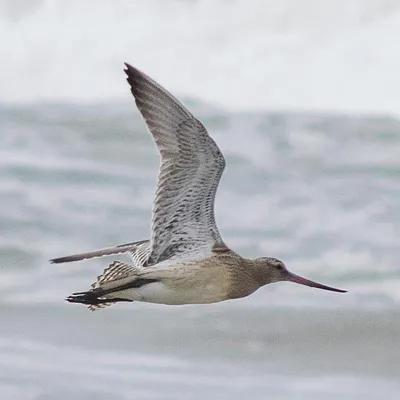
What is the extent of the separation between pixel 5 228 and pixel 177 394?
4.85m

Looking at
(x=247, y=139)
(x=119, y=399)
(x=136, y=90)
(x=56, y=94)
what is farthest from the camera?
(x=56, y=94)

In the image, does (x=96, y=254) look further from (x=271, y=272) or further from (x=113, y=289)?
(x=271, y=272)

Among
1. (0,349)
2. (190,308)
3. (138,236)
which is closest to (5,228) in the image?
(138,236)

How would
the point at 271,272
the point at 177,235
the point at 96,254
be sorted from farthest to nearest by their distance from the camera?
the point at 271,272 → the point at 96,254 → the point at 177,235

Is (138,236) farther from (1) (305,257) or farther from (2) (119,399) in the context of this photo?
(2) (119,399)

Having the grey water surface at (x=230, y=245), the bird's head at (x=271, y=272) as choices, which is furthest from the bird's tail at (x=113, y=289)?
the grey water surface at (x=230, y=245)

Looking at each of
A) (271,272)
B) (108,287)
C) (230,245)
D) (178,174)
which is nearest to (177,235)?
(178,174)

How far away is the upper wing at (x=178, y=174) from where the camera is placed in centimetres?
519

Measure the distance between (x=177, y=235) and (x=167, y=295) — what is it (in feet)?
1.01

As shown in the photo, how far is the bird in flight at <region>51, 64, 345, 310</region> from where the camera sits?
520cm

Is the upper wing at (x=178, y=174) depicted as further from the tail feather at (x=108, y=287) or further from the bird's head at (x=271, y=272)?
the bird's head at (x=271, y=272)

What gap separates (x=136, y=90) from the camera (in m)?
5.17

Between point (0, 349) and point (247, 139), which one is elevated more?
point (247, 139)

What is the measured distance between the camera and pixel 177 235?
5465mm
